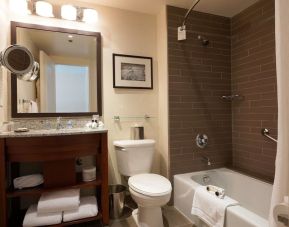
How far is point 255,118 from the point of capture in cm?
221

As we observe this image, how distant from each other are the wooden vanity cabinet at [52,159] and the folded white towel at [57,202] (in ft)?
0.19

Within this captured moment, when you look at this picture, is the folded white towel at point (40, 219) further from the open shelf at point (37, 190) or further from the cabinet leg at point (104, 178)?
the cabinet leg at point (104, 178)

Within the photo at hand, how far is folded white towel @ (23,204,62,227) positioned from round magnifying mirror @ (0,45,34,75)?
117cm

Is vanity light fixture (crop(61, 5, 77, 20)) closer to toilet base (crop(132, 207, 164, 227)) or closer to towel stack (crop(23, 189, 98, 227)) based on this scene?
towel stack (crop(23, 189, 98, 227))

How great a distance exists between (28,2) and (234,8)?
7.26ft

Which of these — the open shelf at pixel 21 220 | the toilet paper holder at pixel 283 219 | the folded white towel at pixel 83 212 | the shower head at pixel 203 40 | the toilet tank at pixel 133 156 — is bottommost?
the open shelf at pixel 21 220

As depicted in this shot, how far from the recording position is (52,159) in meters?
1.66

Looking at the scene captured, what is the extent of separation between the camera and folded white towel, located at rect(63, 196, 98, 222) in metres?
1.68

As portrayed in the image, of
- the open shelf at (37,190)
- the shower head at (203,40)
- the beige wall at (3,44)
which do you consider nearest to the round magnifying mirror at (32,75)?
the beige wall at (3,44)

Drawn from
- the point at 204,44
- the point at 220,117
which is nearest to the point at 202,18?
the point at 204,44

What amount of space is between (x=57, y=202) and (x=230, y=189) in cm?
176

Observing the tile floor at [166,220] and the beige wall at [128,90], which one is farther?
the beige wall at [128,90]

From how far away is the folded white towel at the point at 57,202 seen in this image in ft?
5.28

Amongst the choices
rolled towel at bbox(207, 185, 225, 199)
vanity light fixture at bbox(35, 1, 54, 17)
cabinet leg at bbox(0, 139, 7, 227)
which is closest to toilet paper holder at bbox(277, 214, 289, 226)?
rolled towel at bbox(207, 185, 225, 199)
